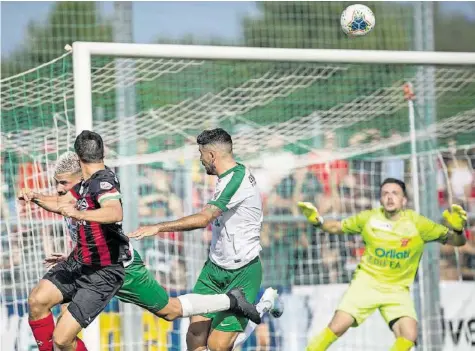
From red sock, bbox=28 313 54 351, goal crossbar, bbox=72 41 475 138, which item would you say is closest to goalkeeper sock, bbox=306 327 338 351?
goal crossbar, bbox=72 41 475 138

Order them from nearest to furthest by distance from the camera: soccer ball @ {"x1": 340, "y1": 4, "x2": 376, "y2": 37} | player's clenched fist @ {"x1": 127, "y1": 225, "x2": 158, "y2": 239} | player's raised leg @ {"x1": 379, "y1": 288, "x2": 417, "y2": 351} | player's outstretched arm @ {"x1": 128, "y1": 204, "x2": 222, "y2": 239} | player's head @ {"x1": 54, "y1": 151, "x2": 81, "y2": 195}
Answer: player's clenched fist @ {"x1": 127, "y1": 225, "x2": 158, "y2": 239} → player's outstretched arm @ {"x1": 128, "y1": 204, "x2": 222, "y2": 239} → player's head @ {"x1": 54, "y1": 151, "x2": 81, "y2": 195} → soccer ball @ {"x1": 340, "y1": 4, "x2": 376, "y2": 37} → player's raised leg @ {"x1": 379, "y1": 288, "x2": 417, "y2": 351}

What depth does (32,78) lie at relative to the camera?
9.57 metres

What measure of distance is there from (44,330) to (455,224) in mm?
3941

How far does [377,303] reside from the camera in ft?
31.1

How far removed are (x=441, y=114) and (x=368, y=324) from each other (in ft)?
7.76

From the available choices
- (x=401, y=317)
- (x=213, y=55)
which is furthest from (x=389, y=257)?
(x=213, y=55)

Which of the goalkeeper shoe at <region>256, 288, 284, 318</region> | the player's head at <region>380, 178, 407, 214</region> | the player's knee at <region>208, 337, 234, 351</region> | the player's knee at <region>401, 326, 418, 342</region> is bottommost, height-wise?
the player's knee at <region>401, 326, 418, 342</region>

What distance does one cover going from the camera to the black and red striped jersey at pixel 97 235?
7082 mm

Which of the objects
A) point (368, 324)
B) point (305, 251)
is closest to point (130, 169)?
point (305, 251)

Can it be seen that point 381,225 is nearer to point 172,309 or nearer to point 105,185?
point 172,309

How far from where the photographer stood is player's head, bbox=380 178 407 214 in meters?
9.45

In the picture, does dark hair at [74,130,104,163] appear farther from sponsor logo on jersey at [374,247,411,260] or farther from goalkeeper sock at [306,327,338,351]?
sponsor logo on jersey at [374,247,411,260]

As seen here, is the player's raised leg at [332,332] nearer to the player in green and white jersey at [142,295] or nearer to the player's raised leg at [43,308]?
the player in green and white jersey at [142,295]

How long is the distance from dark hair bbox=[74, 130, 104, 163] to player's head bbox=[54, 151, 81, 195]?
1.37 feet
